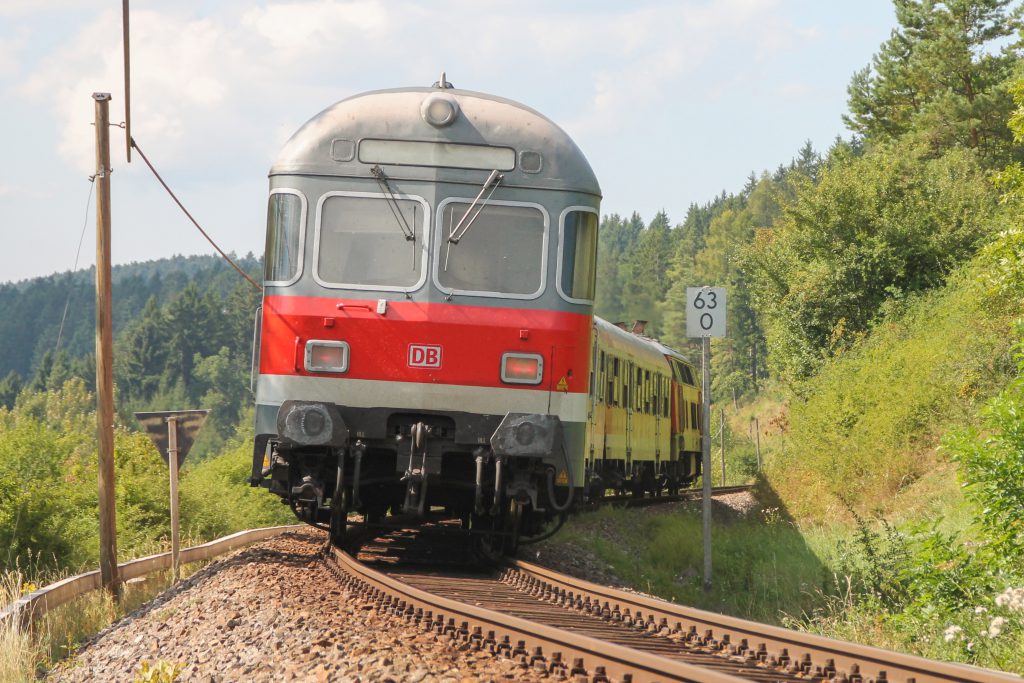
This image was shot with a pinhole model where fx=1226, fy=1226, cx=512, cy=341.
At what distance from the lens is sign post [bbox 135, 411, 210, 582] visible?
1177 cm

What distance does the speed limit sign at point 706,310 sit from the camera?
13.2m

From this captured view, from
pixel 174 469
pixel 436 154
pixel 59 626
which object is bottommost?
pixel 59 626

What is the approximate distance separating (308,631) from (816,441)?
55.8 feet

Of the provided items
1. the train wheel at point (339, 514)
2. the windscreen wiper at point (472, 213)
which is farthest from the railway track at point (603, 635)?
the windscreen wiper at point (472, 213)

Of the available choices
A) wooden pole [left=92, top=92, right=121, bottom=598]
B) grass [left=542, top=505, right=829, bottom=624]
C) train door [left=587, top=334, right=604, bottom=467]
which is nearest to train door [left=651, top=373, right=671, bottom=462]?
grass [left=542, top=505, right=829, bottom=624]

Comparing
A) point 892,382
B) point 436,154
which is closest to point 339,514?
point 436,154

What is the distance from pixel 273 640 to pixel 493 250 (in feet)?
13.2

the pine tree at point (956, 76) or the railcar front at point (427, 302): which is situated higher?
the pine tree at point (956, 76)

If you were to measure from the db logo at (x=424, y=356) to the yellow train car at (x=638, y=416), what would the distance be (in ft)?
5.22

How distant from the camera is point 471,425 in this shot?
32.1 ft

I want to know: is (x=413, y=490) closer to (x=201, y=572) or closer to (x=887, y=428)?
(x=201, y=572)

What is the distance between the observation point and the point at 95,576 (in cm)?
1121

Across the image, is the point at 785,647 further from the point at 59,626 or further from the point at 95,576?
the point at 95,576

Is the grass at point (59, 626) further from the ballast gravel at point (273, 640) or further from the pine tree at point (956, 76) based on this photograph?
the pine tree at point (956, 76)
